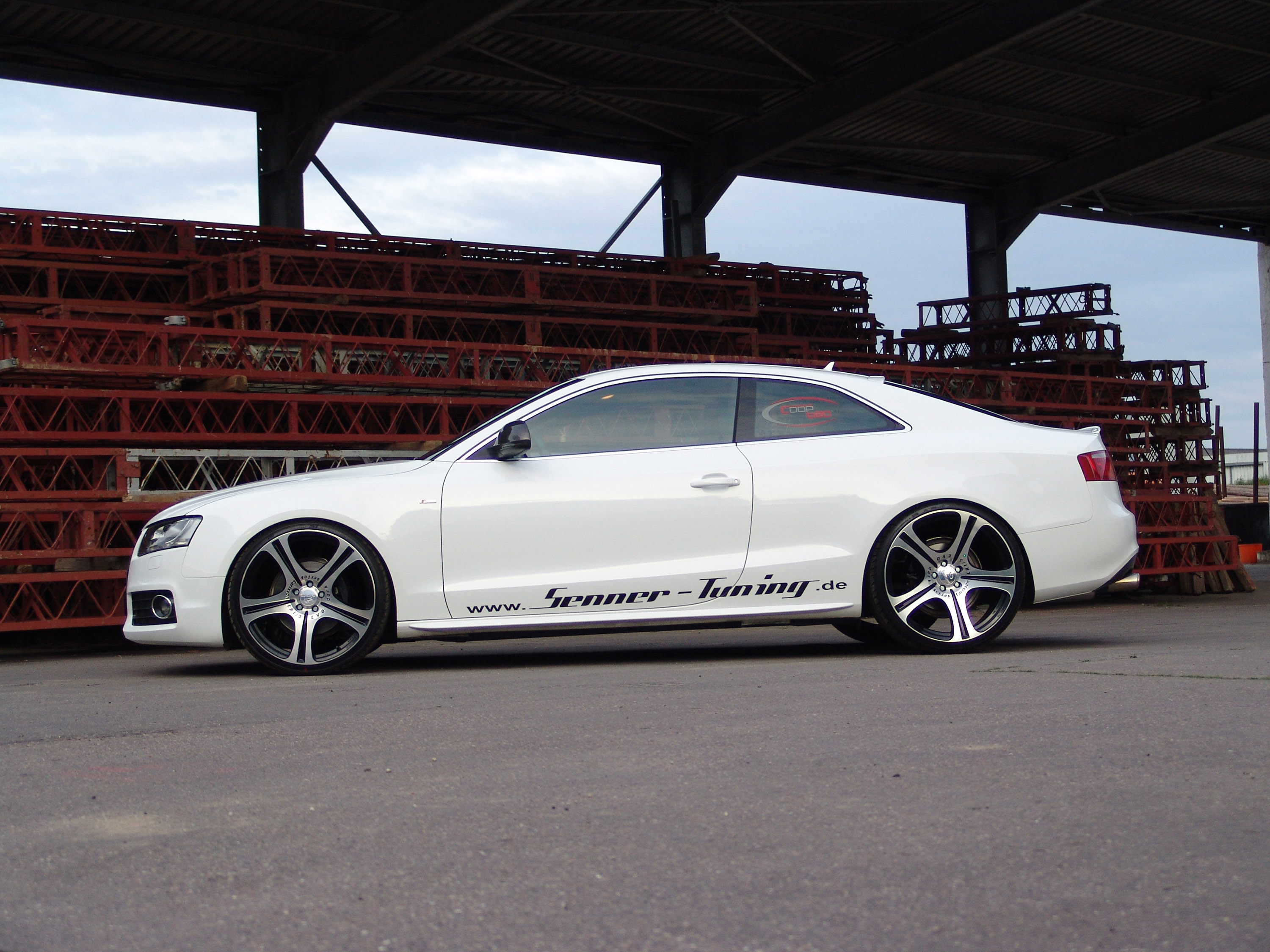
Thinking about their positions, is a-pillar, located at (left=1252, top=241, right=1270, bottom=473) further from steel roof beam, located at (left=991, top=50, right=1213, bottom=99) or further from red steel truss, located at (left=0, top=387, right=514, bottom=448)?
red steel truss, located at (left=0, top=387, right=514, bottom=448)

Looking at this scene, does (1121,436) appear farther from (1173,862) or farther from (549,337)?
(1173,862)

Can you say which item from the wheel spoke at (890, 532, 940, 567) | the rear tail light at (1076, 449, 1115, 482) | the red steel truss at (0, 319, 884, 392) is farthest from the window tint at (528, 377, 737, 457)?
the red steel truss at (0, 319, 884, 392)

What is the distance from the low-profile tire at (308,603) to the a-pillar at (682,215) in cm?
2391

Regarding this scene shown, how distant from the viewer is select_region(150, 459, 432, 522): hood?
7066mm

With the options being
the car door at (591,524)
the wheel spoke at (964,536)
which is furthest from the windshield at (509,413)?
the wheel spoke at (964,536)

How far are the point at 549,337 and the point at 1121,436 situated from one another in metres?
8.11

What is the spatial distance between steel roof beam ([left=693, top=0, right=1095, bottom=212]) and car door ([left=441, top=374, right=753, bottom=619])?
18445 mm

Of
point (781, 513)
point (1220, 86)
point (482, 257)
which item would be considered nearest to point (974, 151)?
point (1220, 86)

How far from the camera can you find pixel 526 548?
22.9 feet

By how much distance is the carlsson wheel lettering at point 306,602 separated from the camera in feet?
22.7

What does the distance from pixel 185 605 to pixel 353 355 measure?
6.20 meters

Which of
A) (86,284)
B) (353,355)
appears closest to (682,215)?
(86,284)

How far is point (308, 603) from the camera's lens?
6.92 metres

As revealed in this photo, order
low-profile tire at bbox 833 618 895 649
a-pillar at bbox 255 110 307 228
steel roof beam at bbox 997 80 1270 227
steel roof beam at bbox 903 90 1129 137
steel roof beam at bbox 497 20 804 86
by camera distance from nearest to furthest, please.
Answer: low-profile tire at bbox 833 618 895 649
steel roof beam at bbox 497 20 804 86
a-pillar at bbox 255 110 307 228
steel roof beam at bbox 903 90 1129 137
steel roof beam at bbox 997 80 1270 227
